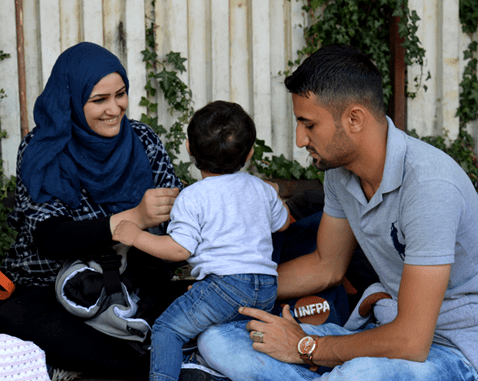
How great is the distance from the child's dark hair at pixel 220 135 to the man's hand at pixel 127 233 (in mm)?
368

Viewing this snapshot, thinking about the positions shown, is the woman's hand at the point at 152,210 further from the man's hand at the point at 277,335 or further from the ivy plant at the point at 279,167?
the ivy plant at the point at 279,167

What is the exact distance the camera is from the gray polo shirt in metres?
1.62

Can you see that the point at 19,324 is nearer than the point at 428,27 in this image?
Yes

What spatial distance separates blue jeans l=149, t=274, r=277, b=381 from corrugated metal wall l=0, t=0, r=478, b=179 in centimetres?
203

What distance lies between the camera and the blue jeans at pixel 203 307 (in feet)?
6.56

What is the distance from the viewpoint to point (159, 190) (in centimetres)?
218

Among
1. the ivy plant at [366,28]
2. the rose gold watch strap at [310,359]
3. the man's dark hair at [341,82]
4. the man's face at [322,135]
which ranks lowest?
the rose gold watch strap at [310,359]

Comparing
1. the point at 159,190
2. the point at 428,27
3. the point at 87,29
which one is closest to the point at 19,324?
the point at 159,190

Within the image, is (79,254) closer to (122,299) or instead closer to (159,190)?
(122,299)

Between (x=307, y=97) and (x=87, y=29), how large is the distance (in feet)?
7.97

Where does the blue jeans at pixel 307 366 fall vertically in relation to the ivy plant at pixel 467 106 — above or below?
below

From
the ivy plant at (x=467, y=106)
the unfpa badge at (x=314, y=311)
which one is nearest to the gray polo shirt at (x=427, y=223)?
the unfpa badge at (x=314, y=311)

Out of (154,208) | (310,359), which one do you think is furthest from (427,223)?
(154,208)

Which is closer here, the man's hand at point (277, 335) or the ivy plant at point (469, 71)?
the man's hand at point (277, 335)
